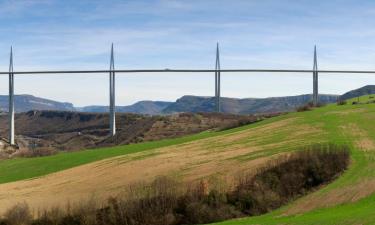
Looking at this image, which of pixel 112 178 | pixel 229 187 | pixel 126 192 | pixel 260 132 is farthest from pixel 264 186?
pixel 260 132

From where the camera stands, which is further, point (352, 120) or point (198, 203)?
point (352, 120)

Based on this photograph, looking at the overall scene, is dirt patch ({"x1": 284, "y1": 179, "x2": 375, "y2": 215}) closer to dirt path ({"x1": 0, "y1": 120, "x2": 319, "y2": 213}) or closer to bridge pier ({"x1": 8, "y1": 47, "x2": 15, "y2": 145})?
dirt path ({"x1": 0, "y1": 120, "x2": 319, "y2": 213})

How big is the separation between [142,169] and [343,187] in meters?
16.5

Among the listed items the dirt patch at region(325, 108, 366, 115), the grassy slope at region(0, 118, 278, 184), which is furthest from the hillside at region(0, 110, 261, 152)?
the grassy slope at region(0, 118, 278, 184)

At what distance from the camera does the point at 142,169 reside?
3912 centimetres

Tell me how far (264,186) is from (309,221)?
28.8ft

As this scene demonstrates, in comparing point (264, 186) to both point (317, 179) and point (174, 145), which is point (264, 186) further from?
point (174, 145)

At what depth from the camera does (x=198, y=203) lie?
92.9ft

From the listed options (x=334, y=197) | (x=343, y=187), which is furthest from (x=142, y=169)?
(x=334, y=197)

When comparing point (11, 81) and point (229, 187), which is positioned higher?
point (11, 81)

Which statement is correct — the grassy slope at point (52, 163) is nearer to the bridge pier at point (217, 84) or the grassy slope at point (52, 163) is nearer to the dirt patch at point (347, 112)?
the dirt patch at point (347, 112)

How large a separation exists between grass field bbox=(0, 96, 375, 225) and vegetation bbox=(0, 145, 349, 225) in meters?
1.36

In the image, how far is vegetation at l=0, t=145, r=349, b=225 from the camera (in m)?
28.0

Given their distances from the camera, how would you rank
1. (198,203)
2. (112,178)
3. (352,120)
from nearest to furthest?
(198,203) → (112,178) → (352,120)
